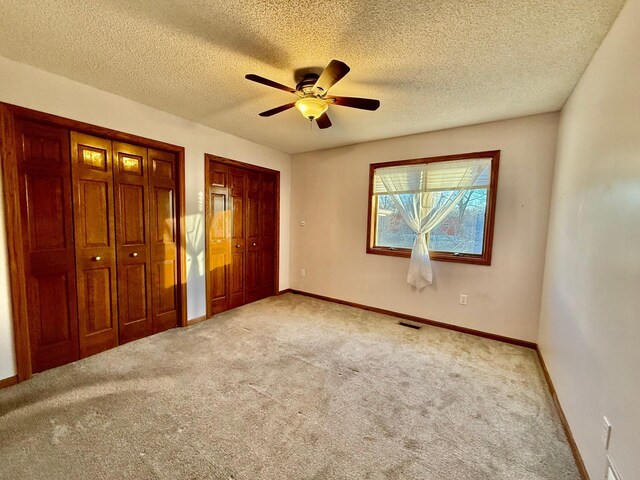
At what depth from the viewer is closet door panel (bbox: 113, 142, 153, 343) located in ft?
8.49

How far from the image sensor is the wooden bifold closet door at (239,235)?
3466mm

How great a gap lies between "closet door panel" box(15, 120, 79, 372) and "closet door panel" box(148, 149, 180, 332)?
669 mm

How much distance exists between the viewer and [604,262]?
135 centimetres

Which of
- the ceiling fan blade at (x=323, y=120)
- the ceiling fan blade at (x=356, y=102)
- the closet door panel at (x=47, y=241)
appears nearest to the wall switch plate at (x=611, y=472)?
the ceiling fan blade at (x=356, y=102)

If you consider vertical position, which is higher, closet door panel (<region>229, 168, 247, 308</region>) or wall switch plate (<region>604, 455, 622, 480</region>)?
closet door panel (<region>229, 168, 247, 308</region>)

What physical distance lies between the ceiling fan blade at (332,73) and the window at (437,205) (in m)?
1.98

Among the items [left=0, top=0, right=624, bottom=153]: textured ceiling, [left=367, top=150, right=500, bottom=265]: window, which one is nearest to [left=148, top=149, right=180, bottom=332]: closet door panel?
[left=0, top=0, right=624, bottom=153]: textured ceiling

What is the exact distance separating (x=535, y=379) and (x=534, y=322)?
763mm

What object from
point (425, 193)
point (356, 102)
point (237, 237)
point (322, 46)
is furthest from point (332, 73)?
point (237, 237)

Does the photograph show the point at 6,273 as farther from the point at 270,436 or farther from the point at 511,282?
the point at 511,282

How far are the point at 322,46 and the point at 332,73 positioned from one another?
25 centimetres

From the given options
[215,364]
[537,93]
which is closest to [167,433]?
[215,364]

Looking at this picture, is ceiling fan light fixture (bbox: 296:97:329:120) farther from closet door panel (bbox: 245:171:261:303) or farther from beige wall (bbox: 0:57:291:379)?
closet door panel (bbox: 245:171:261:303)

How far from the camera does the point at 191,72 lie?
204cm
